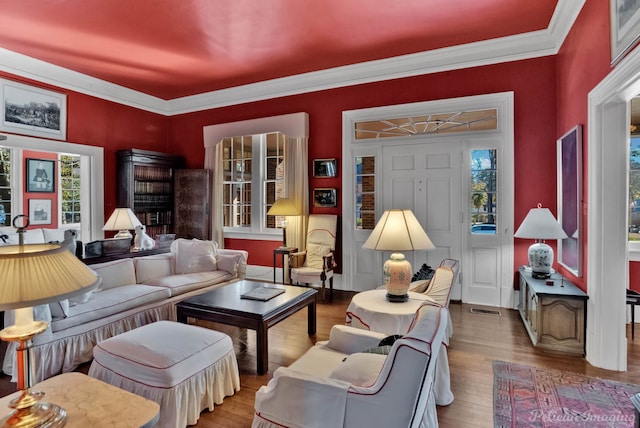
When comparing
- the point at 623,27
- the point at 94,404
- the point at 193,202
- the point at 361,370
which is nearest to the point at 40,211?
the point at 193,202

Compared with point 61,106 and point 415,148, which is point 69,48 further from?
point 415,148

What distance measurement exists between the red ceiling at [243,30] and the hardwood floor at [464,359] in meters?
3.42

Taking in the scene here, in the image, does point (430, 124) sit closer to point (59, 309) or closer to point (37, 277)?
point (59, 309)

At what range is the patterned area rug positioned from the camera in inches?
86.3

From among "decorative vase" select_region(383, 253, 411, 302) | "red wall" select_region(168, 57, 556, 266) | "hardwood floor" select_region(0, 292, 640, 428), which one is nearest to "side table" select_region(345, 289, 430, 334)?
"decorative vase" select_region(383, 253, 411, 302)

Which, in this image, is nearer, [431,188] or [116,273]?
[116,273]

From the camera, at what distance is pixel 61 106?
17.7 ft

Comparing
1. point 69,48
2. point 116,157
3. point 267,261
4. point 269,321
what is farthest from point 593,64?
point 116,157

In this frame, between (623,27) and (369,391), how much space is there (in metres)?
2.88

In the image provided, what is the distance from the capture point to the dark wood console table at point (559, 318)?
312 centimetres

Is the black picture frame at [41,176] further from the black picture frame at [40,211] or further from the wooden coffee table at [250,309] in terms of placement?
the wooden coffee table at [250,309]

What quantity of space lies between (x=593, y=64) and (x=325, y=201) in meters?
3.66

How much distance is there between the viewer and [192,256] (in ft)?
14.8

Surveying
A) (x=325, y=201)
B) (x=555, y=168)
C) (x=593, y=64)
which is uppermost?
(x=593, y=64)
